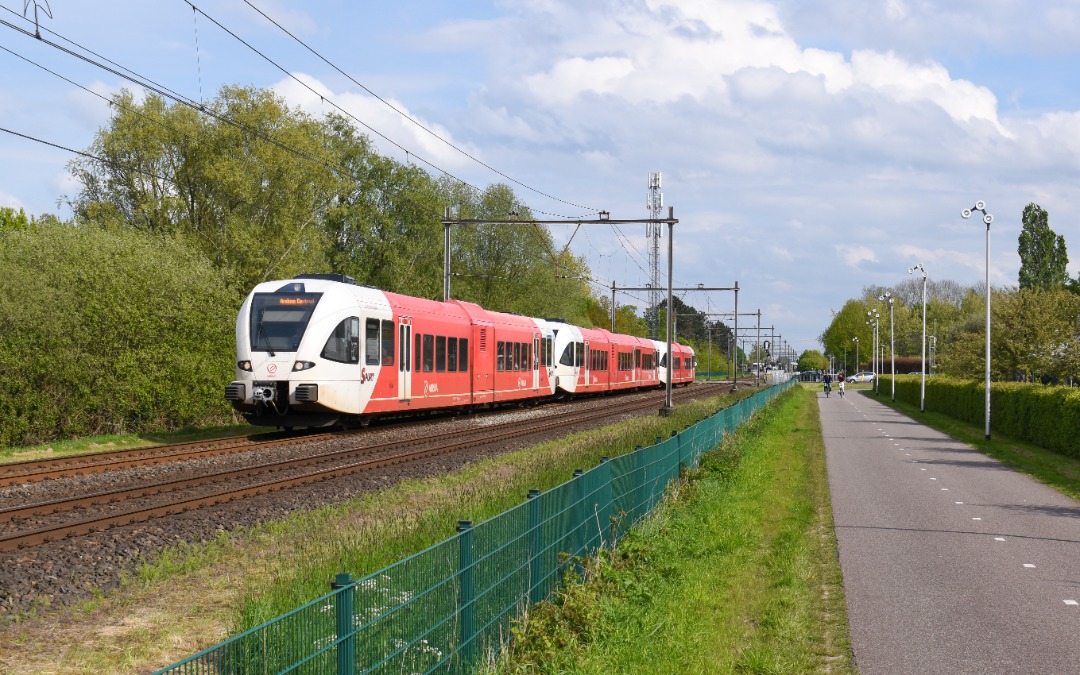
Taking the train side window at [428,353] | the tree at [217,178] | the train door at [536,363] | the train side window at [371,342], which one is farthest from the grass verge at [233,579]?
the tree at [217,178]

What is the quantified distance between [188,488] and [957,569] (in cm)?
992

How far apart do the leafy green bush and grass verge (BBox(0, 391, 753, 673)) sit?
504 inches

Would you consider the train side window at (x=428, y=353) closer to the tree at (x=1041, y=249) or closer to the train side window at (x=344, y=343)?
the train side window at (x=344, y=343)

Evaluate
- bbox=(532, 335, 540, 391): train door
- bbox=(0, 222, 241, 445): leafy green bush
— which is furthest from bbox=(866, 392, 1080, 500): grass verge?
bbox=(0, 222, 241, 445): leafy green bush

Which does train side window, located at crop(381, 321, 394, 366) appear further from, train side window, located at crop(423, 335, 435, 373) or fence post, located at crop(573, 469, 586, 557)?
fence post, located at crop(573, 469, 586, 557)

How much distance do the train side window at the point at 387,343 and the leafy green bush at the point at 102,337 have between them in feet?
16.4

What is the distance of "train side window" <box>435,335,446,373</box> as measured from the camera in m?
29.5

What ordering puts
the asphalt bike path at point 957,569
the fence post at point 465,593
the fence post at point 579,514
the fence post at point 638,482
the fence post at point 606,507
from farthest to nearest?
1. the fence post at point 638,482
2. the fence post at point 606,507
3. the fence post at point 579,514
4. the asphalt bike path at point 957,569
5. the fence post at point 465,593

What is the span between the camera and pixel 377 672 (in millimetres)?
4992

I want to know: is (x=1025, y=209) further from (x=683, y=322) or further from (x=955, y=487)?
(x=955, y=487)

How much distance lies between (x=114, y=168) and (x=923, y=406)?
3698cm

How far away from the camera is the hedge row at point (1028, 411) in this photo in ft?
81.1

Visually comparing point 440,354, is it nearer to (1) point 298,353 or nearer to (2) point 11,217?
(1) point 298,353

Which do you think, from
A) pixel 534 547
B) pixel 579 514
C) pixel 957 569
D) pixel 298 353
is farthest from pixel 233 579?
pixel 298 353
